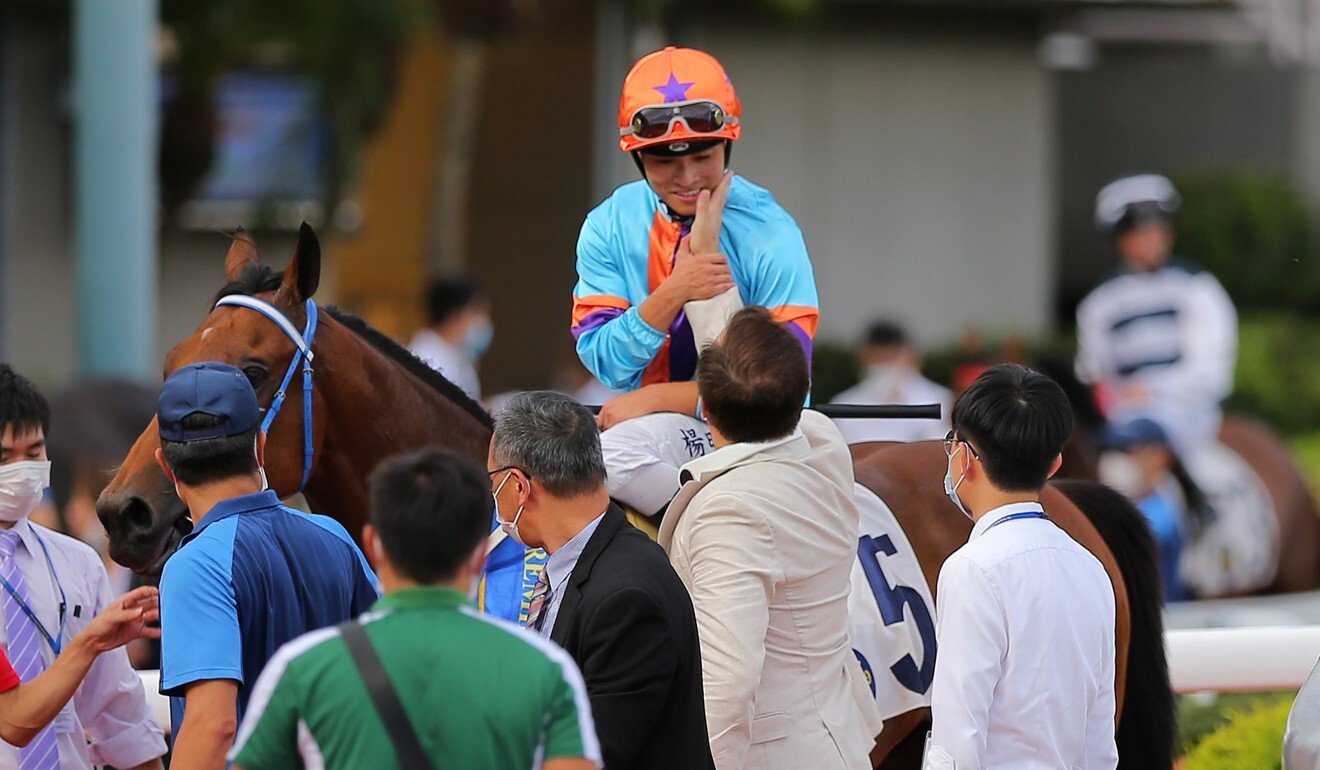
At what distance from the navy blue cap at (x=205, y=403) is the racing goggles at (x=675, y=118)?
4.67 feet

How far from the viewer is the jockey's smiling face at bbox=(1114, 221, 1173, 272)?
372 inches

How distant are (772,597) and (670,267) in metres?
1.19

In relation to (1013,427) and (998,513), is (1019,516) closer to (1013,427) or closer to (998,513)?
(998,513)

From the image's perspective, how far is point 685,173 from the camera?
4.24m

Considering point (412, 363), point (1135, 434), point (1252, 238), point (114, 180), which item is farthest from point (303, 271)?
point (1252, 238)

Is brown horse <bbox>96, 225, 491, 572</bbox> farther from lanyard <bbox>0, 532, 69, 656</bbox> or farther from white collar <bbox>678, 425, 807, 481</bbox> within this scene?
white collar <bbox>678, 425, 807, 481</bbox>

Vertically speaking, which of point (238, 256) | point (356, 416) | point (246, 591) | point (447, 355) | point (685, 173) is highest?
point (685, 173)

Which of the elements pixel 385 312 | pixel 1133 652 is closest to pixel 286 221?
pixel 385 312

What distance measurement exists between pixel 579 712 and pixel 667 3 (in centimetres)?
1201

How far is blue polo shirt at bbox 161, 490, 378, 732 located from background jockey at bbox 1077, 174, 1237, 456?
7.10m

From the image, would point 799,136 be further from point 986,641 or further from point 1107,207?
point 986,641


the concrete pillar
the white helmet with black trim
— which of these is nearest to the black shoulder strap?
the concrete pillar

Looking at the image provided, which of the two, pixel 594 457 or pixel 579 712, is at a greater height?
pixel 594 457

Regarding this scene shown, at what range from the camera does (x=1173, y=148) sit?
20375 mm
